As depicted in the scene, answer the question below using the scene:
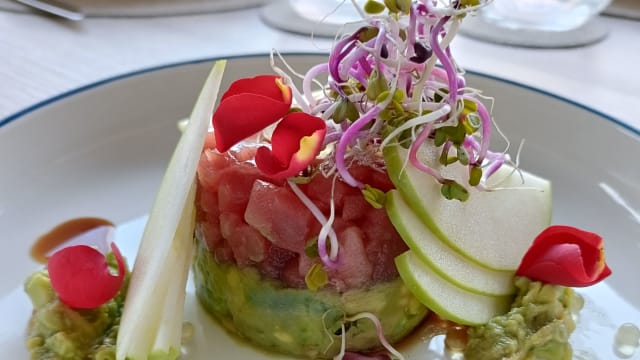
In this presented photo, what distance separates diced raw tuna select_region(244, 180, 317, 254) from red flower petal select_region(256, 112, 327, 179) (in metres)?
0.04

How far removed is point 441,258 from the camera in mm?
1671

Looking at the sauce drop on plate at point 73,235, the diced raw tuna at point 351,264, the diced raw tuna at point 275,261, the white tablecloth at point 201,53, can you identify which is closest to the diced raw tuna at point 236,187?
the diced raw tuna at point 275,261

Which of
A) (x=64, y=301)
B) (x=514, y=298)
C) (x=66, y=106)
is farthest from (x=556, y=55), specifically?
(x=64, y=301)

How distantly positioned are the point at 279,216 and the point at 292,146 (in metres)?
0.14

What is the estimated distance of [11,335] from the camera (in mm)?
1734

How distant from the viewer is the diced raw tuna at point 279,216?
1636mm

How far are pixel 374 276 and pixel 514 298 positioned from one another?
1.08 ft

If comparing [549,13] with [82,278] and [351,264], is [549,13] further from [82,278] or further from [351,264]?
[82,278]

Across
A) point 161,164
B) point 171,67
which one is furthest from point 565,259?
point 171,67

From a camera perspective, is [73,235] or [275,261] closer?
[275,261]

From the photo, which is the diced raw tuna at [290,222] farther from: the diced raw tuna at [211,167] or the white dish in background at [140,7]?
the white dish in background at [140,7]

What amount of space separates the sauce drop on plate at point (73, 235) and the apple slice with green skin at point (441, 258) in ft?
2.70

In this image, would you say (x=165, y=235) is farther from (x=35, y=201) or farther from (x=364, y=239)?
(x=35, y=201)

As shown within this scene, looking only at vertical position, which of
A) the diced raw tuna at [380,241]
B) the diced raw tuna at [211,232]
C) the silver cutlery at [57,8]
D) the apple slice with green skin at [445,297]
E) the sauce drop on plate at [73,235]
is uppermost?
the silver cutlery at [57,8]
